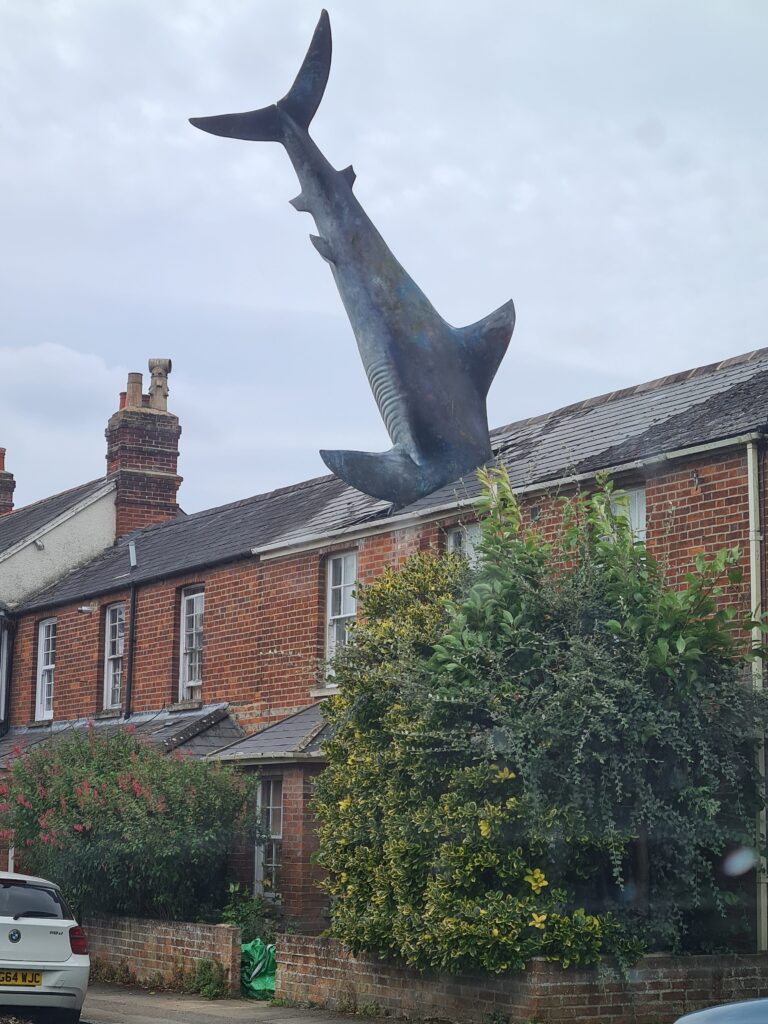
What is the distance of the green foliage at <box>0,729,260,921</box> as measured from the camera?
Result: 1605 centimetres

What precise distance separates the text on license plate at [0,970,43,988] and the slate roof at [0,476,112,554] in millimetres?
16435

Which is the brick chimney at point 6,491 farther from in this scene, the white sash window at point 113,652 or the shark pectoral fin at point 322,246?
the shark pectoral fin at point 322,246

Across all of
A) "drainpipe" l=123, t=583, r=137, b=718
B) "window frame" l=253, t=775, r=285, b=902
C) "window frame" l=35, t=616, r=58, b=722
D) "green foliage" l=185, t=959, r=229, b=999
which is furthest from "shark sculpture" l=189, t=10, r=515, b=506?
"window frame" l=35, t=616, r=58, b=722

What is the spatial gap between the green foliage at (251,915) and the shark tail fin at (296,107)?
27.9ft

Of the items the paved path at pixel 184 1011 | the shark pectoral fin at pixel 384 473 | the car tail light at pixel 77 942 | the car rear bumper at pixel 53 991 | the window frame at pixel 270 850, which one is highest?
the shark pectoral fin at pixel 384 473

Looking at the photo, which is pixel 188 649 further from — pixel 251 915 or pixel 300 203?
pixel 300 203

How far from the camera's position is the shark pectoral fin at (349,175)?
53.9ft

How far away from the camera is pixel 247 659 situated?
66.8 ft

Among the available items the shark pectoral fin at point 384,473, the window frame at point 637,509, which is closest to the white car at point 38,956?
the shark pectoral fin at point 384,473

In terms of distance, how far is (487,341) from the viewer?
56.0 feet

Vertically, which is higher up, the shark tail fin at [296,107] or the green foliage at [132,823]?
the shark tail fin at [296,107]

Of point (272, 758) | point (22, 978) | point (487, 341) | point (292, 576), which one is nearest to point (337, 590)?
point (292, 576)

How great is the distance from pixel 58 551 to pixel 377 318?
45.5ft

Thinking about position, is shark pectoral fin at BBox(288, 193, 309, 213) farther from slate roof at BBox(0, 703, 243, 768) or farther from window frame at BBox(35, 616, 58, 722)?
window frame at BBox(35, 616, 58, 722)
